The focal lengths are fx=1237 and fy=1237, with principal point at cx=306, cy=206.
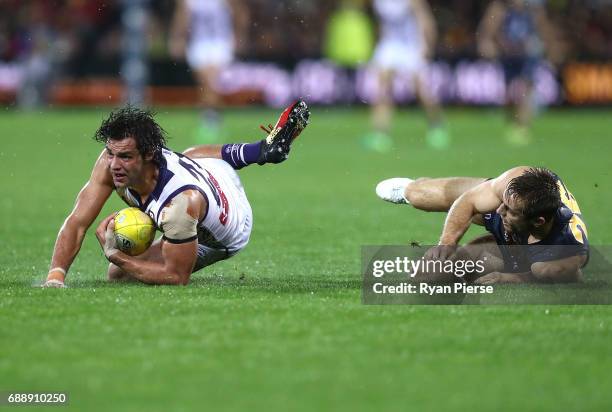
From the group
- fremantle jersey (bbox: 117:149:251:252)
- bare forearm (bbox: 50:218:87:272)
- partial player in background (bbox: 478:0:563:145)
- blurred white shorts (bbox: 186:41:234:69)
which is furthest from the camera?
blurred white shorts (bbox: 186:41:234:69)

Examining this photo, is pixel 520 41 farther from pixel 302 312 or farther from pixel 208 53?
pixel 302 312

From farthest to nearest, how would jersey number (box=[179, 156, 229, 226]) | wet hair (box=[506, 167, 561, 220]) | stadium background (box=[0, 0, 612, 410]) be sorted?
jersey number (box=[179, 156, 229, 226]) → wet hair (box=[506, 167, 561, 220]) → stadium background (box=[0, 0, 612, 410])

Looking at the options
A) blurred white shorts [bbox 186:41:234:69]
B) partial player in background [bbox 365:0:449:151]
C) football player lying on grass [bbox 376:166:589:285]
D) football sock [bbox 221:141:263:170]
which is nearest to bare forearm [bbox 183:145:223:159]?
football sock [bbox 221:141:263:170]

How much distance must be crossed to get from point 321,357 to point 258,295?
1918 millimetres

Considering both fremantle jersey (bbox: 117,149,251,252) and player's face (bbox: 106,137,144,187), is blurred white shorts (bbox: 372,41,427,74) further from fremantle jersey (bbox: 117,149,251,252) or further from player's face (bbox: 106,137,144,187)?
player's face (bbox: 106,137,144,187)

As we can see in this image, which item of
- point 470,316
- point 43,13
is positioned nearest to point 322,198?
point 470,316

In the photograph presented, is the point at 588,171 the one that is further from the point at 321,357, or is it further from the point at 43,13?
the point at 43,13

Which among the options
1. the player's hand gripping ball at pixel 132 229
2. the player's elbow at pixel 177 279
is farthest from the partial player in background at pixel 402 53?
the player's hand gripping ball at pixel 132 229

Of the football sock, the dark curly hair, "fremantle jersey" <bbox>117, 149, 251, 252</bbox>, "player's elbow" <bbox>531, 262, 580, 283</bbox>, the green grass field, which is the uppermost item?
the football sock

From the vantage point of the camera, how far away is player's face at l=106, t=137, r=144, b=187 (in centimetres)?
779

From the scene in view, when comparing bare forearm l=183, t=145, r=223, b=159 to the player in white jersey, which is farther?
bare forearm l=183, t=145, r=223, b=159

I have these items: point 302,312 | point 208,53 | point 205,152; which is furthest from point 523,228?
point 208,53

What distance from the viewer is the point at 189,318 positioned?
6.83 m

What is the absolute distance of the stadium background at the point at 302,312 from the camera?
5.35 metres
